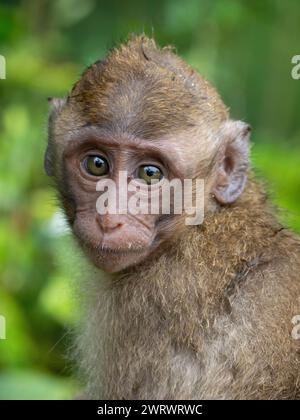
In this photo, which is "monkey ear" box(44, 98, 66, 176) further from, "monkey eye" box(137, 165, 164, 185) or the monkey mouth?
the monkey mouth

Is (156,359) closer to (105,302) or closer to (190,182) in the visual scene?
(105,302)

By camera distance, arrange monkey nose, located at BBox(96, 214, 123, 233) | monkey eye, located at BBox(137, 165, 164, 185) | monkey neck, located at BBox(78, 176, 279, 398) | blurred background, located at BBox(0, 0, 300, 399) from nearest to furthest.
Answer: monkey nose, located at BBox(96, 214, 123, 233) → monkey neck, located at BBox(78, 176, 279, 398) → monkey eye, located at BBox(137, 165, 164, 185) → blurred background, located at BBox(0, 0, 300, 399)

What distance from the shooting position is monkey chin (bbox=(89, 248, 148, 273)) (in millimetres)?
4867

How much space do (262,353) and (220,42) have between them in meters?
6.43

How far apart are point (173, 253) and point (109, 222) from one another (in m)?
0.47

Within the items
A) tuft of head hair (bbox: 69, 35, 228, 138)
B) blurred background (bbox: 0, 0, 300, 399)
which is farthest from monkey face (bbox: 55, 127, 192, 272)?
blurred background (bbox: 0, 0, 300, 399)

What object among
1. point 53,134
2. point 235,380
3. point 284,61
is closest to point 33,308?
point 53,134

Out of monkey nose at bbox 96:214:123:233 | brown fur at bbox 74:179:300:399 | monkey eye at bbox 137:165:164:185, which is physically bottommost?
brown fur at bbox 74:179:300:399

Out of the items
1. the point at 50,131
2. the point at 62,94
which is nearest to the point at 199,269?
the point at 50,131

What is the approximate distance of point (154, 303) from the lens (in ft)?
16.3

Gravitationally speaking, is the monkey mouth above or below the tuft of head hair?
below

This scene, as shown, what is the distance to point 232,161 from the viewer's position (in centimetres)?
535

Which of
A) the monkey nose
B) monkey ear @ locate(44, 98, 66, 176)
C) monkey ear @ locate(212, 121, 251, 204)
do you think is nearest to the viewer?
the monkey nose

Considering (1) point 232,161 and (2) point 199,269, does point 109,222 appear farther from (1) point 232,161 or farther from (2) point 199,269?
(1) point 232,161
